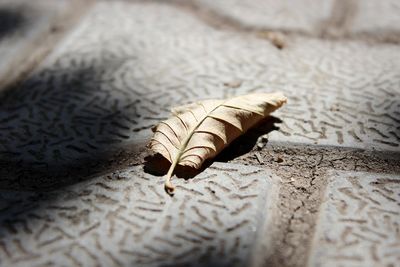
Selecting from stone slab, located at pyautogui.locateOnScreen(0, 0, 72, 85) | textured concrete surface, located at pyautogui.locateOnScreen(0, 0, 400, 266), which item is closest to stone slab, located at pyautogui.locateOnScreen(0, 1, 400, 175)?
textured concrete surface, located at pyautogui.locateOnScreen(0, 0, 400, 266)

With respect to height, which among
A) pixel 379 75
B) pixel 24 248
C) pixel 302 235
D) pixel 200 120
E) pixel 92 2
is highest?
pixel 92 2

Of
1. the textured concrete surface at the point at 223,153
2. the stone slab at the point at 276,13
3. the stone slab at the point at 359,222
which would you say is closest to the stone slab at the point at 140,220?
the textured concrete surface at the point at 223,153

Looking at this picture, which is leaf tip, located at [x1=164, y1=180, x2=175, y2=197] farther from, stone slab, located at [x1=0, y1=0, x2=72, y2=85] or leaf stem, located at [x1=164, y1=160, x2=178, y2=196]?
stone slab, located at [x1=0, y1=0, x2=72, y2=85]

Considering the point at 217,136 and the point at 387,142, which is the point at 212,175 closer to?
the point at 217,136

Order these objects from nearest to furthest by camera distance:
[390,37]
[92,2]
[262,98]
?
[262,98] → [390,37] → [92,2]

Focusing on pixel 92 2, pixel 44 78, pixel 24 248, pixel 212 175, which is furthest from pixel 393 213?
pixel 92 2

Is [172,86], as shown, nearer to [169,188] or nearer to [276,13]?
[169,188]

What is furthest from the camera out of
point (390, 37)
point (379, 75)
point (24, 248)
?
point (390, 37)

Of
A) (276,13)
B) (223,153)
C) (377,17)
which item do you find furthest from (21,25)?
(377,17)
